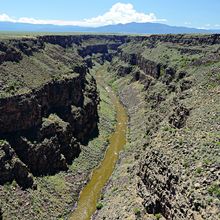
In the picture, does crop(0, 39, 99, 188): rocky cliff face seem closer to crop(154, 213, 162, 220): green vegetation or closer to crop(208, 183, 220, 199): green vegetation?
crop(154, 213, 162, 220): green vegetation

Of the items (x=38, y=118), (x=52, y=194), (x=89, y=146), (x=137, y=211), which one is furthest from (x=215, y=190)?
(x=89, y=146)

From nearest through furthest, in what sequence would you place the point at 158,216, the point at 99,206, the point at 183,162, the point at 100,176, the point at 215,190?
the point at 215,190 → the point at 158,216 → the point at 183,162 → the point at 99,206 → the point at 100,176

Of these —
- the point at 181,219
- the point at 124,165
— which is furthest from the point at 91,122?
the point at 181,219

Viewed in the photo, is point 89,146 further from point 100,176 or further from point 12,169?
point 12,169

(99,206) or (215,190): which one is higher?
(215,190)

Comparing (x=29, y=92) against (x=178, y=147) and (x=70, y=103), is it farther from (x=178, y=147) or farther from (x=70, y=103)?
(x=178, y=147)

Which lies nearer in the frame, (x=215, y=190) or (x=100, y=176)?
(x=215, y=190)

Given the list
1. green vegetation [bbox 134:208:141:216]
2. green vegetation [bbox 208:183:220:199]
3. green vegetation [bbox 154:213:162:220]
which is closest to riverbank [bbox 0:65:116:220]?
green vegetation [bbox 134:208:141:216]
